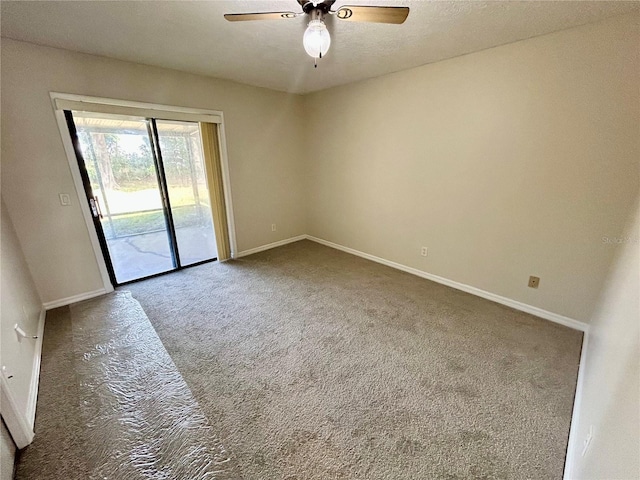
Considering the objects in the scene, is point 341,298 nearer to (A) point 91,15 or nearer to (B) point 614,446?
(B) point 614,446

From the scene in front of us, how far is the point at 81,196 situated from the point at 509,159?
13.5ft

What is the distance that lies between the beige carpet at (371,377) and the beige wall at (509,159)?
54 centimetres

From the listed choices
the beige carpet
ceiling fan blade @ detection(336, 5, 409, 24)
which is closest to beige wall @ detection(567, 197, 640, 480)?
the beige carpet

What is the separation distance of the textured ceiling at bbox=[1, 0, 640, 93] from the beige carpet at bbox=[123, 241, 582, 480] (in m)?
2.35

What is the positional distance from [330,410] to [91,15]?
3.02m

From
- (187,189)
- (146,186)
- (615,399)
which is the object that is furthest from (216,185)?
(615,399)

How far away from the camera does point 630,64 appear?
1.78m

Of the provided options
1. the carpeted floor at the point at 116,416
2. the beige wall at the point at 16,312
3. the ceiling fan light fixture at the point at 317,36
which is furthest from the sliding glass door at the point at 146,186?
the ceiling fan light fixture at the point at 317,36

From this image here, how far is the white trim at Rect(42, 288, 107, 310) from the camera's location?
8.47ft

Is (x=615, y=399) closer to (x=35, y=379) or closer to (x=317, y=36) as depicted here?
(x=317, y=36)

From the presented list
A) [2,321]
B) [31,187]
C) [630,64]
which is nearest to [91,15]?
[31,187]

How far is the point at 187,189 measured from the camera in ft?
11.6

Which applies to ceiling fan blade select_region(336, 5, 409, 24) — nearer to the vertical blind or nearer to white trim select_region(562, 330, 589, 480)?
white trim select_region(562, 330, 589, 480)

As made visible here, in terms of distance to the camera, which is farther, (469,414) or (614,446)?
(469,414)
